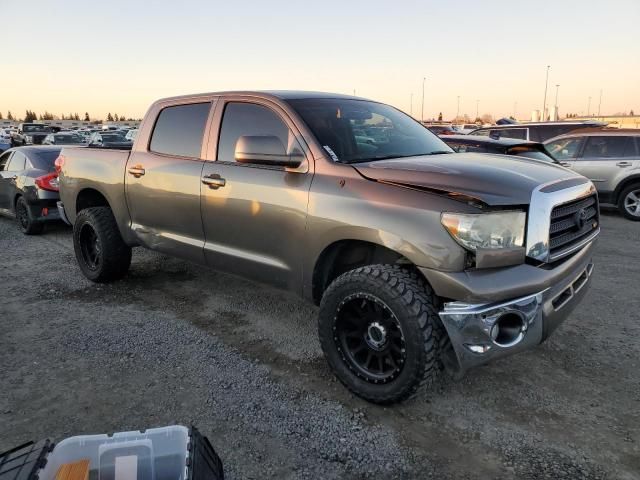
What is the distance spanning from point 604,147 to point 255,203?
902cm

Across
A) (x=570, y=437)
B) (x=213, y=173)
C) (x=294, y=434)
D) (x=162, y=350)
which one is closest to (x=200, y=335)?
(x=162, y=350)

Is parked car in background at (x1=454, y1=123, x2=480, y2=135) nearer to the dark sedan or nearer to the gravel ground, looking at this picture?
the dark sedan

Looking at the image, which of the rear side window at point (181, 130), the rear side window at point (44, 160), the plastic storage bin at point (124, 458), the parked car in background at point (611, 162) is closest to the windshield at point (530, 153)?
the parked car in background at point (611, 162)

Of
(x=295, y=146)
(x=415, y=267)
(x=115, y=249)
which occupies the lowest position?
(x=115, y=249)

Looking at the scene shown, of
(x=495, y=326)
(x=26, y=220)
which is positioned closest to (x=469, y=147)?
(x=495, y=326)

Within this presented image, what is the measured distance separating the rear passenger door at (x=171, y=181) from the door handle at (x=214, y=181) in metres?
0.12

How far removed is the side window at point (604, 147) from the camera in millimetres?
9898

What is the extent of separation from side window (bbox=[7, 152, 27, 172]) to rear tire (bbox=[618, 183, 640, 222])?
10851 millimetres

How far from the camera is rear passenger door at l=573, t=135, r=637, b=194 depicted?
381 inches

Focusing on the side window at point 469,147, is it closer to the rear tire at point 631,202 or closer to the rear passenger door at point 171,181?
the rear tire at point 631,202

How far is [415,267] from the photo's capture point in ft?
9.95

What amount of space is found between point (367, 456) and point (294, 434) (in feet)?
1.42

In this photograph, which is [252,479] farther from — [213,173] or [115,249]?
[115,249]

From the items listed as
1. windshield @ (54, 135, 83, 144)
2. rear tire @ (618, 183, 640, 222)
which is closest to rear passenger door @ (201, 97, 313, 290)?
rear tire @ (618, 183, 640, 222)
